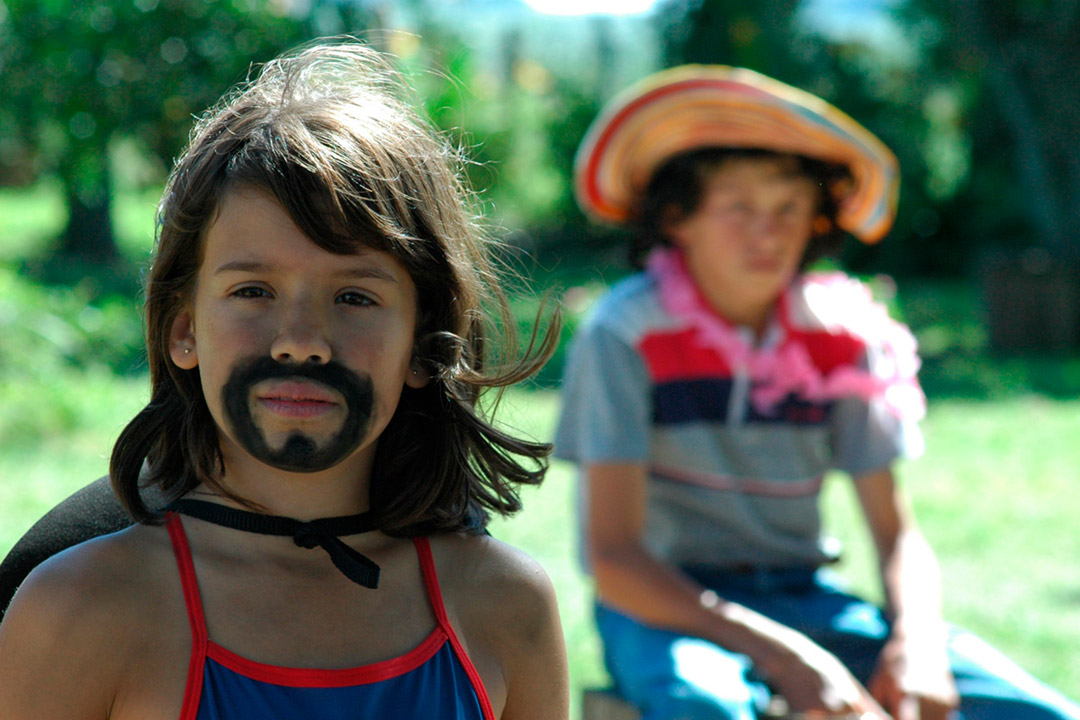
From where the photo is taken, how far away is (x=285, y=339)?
1280 mm

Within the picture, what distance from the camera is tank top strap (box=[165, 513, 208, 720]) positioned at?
1215 millimetres

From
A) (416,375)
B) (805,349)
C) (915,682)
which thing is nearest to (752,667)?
(915,682)

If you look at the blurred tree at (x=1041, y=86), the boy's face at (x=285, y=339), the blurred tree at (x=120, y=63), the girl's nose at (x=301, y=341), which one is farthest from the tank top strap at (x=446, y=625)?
the blurred tree at (x=1041, y=86)

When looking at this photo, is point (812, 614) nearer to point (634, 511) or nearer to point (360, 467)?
point (634, 511)

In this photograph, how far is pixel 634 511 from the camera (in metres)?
2.50

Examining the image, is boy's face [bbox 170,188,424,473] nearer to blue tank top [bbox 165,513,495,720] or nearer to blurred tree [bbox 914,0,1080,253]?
blue tank top [bbox 165,513,495,720]

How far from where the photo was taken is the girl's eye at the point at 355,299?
1.34 metres

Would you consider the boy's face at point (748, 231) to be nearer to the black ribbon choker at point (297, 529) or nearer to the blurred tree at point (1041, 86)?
the black ribbon choker at point (297, 529)

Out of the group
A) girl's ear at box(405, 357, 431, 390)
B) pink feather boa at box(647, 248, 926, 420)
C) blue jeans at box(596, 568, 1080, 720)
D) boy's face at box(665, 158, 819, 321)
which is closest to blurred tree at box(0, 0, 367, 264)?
boy's face at box(665, 158, 819, 321)

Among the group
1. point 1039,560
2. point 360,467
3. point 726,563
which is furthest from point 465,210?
point 1039,560

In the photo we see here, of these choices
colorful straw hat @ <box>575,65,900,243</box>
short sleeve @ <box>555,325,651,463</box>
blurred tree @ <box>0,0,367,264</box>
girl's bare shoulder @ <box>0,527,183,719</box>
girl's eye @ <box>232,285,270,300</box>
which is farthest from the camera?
blurred tree @ <box>0,0,367,264</box>

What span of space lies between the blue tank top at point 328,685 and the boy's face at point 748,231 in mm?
1540

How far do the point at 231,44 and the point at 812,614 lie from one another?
A: 9.19 metres

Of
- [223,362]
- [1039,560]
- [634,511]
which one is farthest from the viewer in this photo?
[1039,560]
